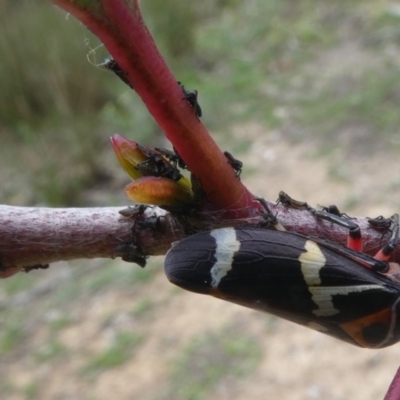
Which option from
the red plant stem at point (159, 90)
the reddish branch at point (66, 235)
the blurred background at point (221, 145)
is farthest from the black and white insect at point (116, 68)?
the blurred background at point (221, 145)

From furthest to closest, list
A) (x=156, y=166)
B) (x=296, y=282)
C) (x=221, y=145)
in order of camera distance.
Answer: (x=221, y=145) → (x=296, y=282) → (x=156, y=166)

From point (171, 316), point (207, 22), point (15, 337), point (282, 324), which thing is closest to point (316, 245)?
point (282, 324)

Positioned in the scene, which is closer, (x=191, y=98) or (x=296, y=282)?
(x=191, y=98)

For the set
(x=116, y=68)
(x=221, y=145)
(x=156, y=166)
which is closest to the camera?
(x=116, y=68)

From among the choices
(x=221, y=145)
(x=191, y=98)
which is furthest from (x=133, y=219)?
(x=221, y=145)

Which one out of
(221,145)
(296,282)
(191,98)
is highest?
(221,145)

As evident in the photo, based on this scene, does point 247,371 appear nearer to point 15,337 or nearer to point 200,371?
point 200,371

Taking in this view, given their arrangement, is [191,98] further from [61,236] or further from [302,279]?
[302,279]
